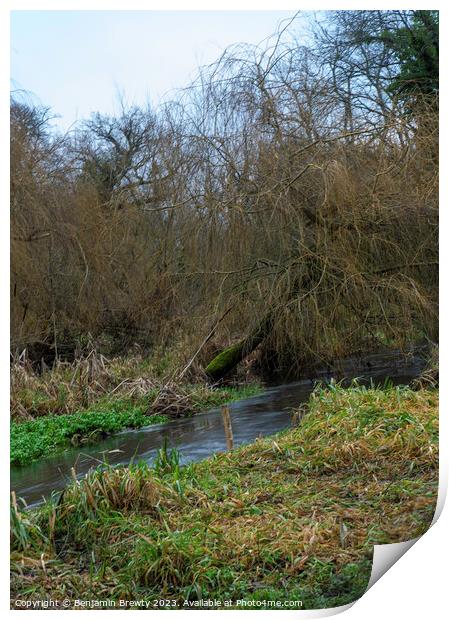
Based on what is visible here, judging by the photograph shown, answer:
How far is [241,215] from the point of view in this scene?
8000mm

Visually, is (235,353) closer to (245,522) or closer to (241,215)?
(241,215)

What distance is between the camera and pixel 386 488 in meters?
4.95

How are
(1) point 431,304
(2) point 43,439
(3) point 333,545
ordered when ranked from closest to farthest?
1. (3) point 333,545
2. (2) point 43,439
3. (1) point 431,304

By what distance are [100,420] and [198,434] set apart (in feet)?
3.34

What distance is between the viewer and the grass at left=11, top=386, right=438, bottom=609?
13.4ft

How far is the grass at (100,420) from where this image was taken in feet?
20.7

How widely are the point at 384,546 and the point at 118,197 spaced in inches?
205

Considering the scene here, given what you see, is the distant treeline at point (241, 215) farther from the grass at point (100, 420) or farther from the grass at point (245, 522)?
the grass at point (245, 522)

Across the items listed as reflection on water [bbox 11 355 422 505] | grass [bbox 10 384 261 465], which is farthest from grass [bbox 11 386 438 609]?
grass [bbox 10 384 261 465]

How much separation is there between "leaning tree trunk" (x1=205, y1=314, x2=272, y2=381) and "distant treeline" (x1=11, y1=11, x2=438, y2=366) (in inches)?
2.8

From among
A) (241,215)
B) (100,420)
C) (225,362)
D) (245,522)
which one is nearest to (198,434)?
(100,420)

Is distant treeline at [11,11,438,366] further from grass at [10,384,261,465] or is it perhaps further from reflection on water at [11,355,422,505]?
grass at [10,384,261,465]

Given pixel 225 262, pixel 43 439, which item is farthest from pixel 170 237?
pixel 43 439
